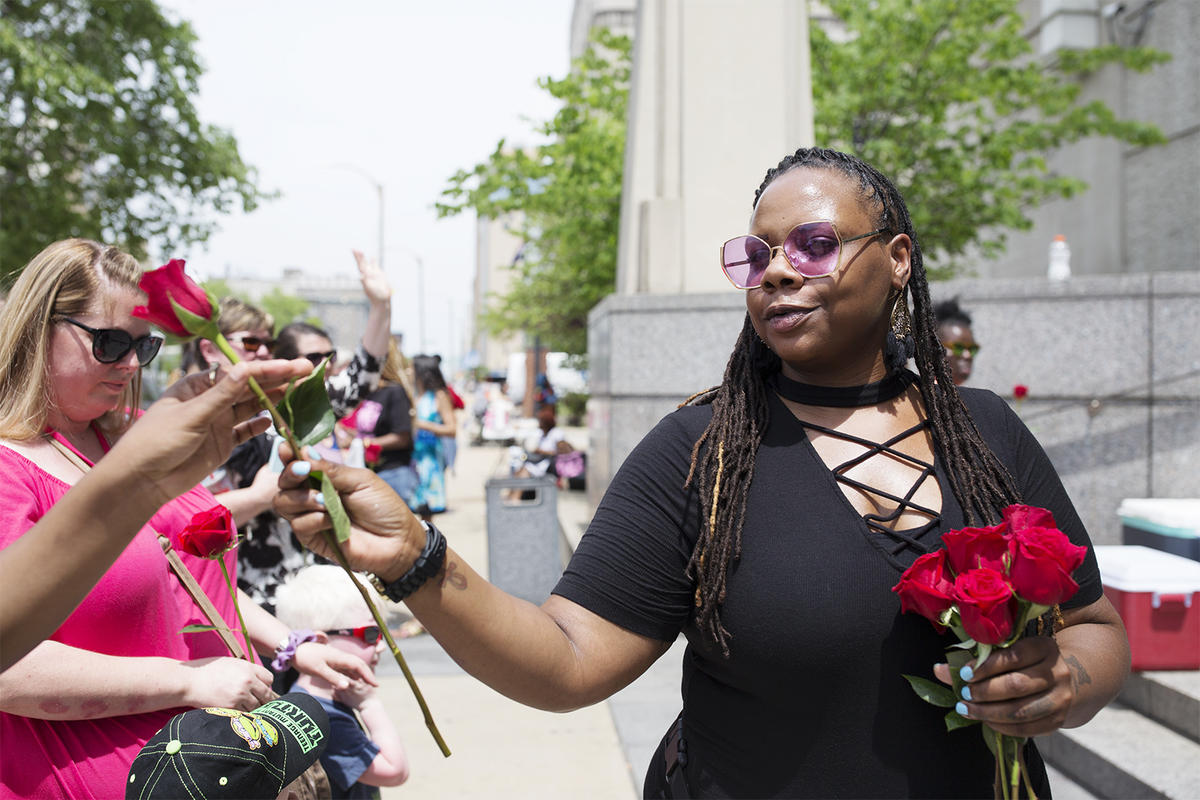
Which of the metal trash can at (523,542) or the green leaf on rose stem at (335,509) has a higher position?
the green leaf on rose stem at (335,509)

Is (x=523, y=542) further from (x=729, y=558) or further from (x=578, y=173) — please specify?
(x=578, y=173)

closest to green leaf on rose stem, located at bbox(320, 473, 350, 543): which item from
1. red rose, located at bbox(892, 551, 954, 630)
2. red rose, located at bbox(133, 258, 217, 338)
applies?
red rose, located at bbox(133, 258, 217, 338)

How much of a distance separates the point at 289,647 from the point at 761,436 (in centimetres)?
143

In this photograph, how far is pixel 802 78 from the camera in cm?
720

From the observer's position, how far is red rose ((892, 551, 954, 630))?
1511mm

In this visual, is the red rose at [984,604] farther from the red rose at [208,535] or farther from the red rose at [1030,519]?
the red rose at [208,535]

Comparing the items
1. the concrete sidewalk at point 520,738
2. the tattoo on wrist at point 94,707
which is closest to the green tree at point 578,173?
the concrete sidewalk at point 520,738

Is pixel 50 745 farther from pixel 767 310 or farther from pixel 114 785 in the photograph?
pixel 767 310

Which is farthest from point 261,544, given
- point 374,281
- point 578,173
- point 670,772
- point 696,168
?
point 578,173

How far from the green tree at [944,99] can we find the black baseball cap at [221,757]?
1159 cm

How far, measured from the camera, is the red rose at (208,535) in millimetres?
1978

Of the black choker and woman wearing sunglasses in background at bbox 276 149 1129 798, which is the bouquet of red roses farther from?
the black choker

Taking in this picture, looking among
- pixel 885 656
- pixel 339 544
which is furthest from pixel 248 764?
pixel 885 656

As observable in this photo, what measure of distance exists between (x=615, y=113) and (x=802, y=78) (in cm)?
788
